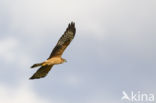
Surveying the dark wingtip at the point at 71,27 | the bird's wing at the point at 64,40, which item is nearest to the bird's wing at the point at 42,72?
the bird's wing at the point at 64,40

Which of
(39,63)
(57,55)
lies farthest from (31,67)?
(57,55)

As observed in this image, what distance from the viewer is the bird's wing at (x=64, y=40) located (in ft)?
97.5

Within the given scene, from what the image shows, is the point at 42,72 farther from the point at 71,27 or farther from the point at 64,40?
the point at 71,27

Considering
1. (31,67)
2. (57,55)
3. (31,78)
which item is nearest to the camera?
(31,67)

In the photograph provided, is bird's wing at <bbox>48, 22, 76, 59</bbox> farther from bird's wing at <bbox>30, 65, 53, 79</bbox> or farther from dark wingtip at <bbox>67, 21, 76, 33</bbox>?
bird's wing at <bbox>30, 65, 53, 79</bbox>

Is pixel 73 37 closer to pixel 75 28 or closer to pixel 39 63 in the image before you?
pixel 75 28

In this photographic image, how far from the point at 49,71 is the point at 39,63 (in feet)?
10.3

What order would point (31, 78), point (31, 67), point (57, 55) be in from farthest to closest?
point (31, 78), point (57, 55), point (31, 67)

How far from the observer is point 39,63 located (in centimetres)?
2819

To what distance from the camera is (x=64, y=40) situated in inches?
1175

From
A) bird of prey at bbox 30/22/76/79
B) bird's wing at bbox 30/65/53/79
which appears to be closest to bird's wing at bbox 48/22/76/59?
bird of prey at bbox 30/22/76/79

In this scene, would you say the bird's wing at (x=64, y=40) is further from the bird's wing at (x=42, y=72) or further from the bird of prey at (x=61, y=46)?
the bird's wing at (x=42, y=72)

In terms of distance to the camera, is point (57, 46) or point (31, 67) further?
point (57, 46)

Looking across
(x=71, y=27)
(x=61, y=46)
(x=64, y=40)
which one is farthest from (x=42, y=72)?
(x=71, y=27)
